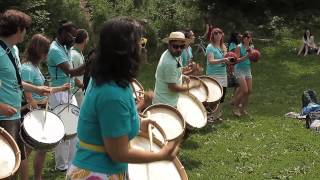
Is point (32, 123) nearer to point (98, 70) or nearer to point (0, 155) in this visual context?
point (0, 155)

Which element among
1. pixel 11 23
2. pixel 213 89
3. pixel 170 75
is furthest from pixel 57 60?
pixel 213 89

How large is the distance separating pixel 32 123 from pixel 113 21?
290cm

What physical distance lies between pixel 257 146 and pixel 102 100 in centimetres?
580

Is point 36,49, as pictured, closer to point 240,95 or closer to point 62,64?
point 62,64

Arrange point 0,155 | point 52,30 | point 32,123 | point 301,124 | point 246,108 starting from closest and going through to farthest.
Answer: point 0,155 < point 32,123 < point 301,124 < point 246,108 < point 52,30

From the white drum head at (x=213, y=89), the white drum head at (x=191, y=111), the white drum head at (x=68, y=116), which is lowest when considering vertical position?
the white drum head at (x=213, y=89)

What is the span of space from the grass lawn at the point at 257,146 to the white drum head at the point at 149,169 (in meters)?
2.76

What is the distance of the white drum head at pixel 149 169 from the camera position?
3.95 m

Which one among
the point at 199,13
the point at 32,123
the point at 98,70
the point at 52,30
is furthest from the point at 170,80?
the point at 199,13

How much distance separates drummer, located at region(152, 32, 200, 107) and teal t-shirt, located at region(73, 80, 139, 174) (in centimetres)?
355

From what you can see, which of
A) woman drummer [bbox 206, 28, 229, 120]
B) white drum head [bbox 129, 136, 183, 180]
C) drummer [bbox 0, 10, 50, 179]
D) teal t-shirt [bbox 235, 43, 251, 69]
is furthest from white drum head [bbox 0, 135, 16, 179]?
teal t-shirt [bbox 235, 43, 251, 69]

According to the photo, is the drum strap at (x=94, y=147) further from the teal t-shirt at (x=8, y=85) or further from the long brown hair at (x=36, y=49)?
the long brown hair at (x=36, y=49)

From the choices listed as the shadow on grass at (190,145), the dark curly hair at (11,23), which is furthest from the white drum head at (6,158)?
the shadow on grass at (190,145)

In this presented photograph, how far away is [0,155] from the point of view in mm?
4559
